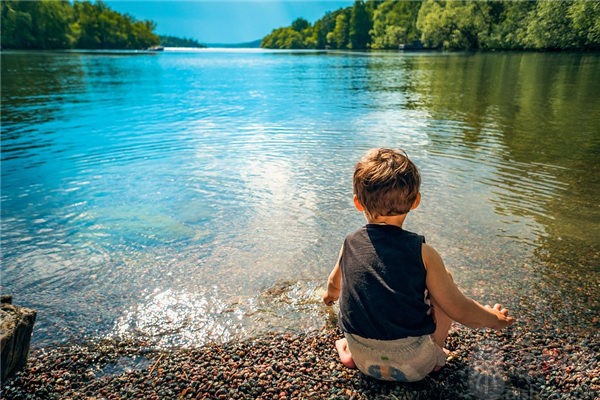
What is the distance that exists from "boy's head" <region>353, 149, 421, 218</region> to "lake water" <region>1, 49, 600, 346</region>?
81.6 inches

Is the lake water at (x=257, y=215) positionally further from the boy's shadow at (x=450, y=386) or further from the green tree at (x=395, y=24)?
the green tree at (x=395, y=24)

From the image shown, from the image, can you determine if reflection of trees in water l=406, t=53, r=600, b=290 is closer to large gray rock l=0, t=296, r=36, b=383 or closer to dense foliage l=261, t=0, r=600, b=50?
large gray rock l=0, t=296, r=36, b=383

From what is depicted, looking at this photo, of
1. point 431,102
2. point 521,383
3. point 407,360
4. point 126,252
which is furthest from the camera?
point 431,102

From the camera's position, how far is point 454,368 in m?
3.58

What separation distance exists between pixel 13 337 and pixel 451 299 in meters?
3.77

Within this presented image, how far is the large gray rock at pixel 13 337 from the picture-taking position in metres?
3.39

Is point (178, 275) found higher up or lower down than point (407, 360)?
lower down

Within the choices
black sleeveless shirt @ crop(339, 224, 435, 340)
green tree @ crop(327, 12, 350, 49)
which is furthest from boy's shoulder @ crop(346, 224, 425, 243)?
green tree @ crop(327, 12, 350, 49)

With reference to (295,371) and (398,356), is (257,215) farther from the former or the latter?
(398,356)

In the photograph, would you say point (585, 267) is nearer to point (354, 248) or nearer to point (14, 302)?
point (354, 248)

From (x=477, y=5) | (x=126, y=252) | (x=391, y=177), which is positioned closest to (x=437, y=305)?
(x=391, y=177)

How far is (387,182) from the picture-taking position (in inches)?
114

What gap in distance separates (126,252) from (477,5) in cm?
10236

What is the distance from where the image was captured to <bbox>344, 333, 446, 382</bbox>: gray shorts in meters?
3.11
